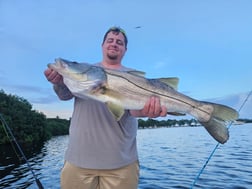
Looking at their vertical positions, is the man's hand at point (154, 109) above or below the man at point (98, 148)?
above

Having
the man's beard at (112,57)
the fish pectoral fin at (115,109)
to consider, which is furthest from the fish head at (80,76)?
the man's beard at (112,57)

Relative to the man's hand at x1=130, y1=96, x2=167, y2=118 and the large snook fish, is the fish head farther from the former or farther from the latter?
the man's hand at x1=130, y1=96, x2=167, y2=118

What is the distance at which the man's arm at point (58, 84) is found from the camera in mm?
3799

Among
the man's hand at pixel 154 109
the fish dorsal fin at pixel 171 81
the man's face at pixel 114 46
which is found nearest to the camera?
the man's hand at pixel 154 109

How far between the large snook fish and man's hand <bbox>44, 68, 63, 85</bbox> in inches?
3.0

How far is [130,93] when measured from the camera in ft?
12.3

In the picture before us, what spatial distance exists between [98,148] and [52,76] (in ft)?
3.73

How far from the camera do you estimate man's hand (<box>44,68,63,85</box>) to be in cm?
379

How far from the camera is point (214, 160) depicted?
1983cm

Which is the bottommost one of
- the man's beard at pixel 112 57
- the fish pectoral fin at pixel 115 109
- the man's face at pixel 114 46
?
the fish pectoral fin at pixel 115 109

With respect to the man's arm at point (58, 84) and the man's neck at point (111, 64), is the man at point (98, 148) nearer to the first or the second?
the man's arm at point (58, 84)

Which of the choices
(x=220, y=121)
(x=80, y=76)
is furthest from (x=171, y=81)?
(x=80, y=76)

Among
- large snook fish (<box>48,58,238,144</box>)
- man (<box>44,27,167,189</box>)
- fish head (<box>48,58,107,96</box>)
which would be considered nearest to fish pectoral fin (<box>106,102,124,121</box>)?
large snook fish (<box>48,58,238,144</box>)

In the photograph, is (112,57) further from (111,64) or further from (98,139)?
(98,139)
